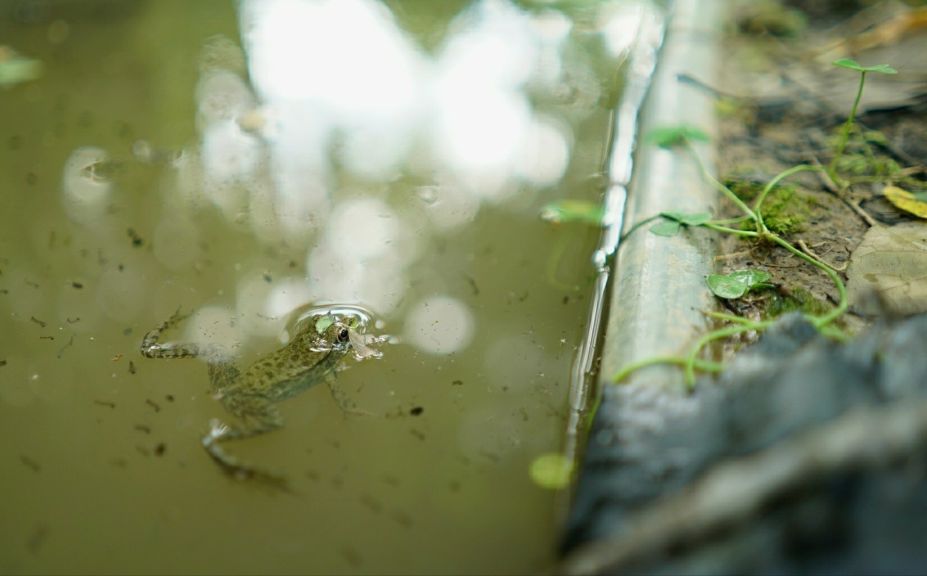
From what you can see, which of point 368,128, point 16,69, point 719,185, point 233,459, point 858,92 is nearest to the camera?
point 233,459

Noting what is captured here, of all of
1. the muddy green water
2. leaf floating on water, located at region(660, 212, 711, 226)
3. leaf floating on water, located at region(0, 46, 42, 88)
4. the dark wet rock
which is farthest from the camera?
leaf floating on water, located at region(0, 46, 42, 88)

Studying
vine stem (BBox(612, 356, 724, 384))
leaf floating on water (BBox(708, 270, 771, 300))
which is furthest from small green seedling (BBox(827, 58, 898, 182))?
vine stem (BBox(612, 356, 724, 384))

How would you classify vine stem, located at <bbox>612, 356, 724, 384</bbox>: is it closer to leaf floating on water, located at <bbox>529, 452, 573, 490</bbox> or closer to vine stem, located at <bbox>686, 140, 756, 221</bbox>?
leaf floating on water, located at <bbox>529, 452, 573, 490</bbox>

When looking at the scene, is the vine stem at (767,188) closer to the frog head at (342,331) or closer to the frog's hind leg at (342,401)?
the frog head at (342,331)

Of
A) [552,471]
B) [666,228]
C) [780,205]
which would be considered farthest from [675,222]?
[552,471]

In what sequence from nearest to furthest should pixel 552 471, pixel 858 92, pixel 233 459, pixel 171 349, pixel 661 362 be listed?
pixel 661 362 → pixel 552 471 → pixel 233 459 → pixel 171 349 → pixel 858 92

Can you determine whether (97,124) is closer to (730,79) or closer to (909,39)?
(730,79)

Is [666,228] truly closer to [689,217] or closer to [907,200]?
[689,217]
